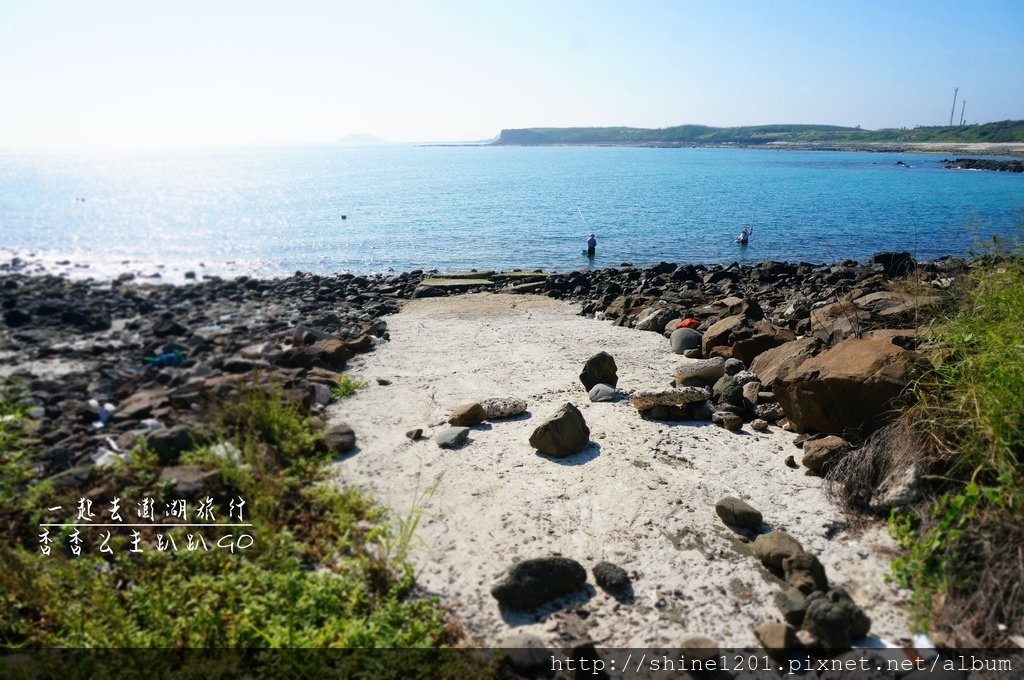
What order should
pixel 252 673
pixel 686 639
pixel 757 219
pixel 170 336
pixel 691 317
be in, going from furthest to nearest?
pixel 757 219, pixel 691 317, pixel 170 336, pixel 686 639, pixel 252 673

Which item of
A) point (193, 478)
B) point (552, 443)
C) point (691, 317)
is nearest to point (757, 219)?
point (691, 317)

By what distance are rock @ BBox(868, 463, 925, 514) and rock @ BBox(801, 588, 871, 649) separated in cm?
141

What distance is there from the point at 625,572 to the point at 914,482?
8.35ft

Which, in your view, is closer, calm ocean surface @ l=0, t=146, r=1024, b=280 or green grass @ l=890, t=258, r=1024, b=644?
green grass @ l=890, t=258, r=1024, b=644

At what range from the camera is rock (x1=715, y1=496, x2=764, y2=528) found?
5500mm

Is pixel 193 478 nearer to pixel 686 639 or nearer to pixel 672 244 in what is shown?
pixel 686 639

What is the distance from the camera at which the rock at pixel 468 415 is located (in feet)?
25.6

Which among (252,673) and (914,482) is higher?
(914,482)

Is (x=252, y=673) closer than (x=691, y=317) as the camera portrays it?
Yes

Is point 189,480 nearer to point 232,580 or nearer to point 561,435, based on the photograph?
point 232,580

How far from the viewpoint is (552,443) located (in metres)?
6.91

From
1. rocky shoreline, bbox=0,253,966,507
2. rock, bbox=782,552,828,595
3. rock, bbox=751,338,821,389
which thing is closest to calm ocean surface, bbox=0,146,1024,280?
rock, bbox=751,338,821,389

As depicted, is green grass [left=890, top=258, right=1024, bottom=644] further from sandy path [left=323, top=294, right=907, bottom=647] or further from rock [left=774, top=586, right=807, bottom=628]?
rock [left=774, top=586, right=807, bottom=628]

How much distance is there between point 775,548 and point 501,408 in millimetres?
3892
